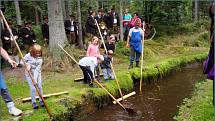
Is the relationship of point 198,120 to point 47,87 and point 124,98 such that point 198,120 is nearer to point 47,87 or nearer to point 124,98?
point 124,98

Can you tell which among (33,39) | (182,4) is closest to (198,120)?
(33,39)

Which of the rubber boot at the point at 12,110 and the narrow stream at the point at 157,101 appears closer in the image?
the rubber boot at the point at 12,110

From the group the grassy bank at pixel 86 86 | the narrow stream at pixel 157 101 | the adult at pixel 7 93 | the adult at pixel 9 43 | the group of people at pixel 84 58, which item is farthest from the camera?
the adult at pixel 9 43

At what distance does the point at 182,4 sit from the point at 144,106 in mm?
16740

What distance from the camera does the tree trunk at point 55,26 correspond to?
15.3 metres

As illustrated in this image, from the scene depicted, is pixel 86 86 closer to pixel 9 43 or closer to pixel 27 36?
pixel 9 43

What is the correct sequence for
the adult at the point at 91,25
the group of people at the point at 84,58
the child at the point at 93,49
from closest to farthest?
1. the group of people at the point at 84,58
2. the child at the point at 93,49
3. the adult at the point at 91,25

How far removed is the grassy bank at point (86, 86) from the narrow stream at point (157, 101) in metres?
0.39

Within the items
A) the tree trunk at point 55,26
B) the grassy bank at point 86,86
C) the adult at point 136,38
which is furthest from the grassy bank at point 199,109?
the tree trunk at point 55,26

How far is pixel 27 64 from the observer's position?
8766mm

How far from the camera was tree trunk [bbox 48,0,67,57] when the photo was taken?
15.3m

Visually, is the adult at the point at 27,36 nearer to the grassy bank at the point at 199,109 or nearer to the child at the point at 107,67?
the child at the point at 107,67

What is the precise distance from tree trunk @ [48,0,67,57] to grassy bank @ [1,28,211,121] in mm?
986

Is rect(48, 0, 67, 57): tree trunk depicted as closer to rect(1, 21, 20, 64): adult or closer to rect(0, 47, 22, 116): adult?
rect(1, 21, 20, 64): adult
